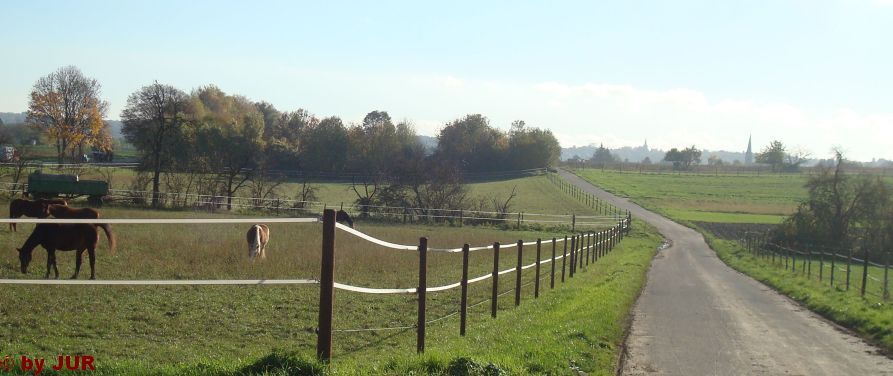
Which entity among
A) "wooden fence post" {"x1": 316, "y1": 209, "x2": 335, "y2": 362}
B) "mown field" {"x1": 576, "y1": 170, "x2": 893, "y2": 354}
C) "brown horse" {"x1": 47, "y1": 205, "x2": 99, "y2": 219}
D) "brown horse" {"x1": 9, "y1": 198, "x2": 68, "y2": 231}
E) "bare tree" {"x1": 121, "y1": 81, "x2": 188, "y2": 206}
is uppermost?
"bare tree" {"x1": 121, "y1": 81, "x2": 188, "y2": 206}

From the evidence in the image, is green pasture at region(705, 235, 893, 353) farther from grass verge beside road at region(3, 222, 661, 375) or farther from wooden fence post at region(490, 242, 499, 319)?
wooden fence post at region(490, 242, 499, 319)

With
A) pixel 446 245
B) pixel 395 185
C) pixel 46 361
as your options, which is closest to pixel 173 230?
pixel 446 245

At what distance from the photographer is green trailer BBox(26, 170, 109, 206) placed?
3941 centimetres

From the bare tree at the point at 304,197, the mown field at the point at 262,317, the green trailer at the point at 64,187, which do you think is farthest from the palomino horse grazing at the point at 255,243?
the bare tree at the point at 304,197

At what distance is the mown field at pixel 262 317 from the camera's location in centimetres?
803

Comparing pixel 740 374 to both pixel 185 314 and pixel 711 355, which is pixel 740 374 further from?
pixel 185 314

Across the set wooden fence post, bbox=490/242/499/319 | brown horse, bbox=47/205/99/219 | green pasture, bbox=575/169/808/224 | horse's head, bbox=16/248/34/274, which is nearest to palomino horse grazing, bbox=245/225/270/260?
brown horse, bbox=47/205/99/219

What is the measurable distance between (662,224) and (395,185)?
2597cm

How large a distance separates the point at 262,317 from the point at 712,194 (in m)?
88.5

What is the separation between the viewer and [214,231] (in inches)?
1056

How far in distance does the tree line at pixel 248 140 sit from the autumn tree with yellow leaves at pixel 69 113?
0.08 metres

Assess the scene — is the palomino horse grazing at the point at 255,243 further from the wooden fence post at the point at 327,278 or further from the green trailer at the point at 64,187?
the green trailer at the point at 64,187

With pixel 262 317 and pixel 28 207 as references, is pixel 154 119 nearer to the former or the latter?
pixel 28 207

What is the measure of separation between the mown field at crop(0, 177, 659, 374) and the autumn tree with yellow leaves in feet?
146
